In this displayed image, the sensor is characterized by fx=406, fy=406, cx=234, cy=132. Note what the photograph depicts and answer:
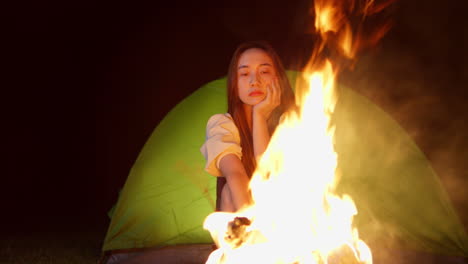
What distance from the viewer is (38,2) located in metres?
4.85

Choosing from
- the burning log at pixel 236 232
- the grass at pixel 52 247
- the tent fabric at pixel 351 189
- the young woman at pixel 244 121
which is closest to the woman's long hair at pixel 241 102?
the young woman at pixel 244 121

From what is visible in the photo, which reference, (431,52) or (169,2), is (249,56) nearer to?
(431,52)

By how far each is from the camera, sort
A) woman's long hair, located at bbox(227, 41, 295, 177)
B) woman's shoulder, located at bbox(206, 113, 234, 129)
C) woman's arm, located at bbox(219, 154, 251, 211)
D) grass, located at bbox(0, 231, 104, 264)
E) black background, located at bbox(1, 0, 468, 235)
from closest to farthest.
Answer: woman's arm, located at bbox(219, 154, 251, 211)
woman's shoulder, located at bbox(206, 113, 234, 129)
woman's long hair, located at bbox(227, 41, 295, 177)
grass, located at bbox(0, 231, 104, 264)
black background, located at bbox(1, 0, 468, 235)

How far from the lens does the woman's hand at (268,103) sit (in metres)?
1.74

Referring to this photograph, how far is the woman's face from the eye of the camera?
1806 millimetres

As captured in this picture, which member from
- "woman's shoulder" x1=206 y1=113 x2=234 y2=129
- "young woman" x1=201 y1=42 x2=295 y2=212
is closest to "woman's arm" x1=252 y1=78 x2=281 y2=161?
"young woman" x1=201 y1=42 x2=295 y2=212

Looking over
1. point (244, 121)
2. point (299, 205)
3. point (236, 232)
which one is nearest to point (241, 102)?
point (244, 121)

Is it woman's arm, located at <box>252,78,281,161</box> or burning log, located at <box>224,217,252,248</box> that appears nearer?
burning log, located at <box>224,217,252,248</box>

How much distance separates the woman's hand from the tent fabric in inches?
36.7

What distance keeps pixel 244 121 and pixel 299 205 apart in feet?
1.55

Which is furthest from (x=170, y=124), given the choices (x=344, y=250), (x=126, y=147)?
(x=126, y=147)

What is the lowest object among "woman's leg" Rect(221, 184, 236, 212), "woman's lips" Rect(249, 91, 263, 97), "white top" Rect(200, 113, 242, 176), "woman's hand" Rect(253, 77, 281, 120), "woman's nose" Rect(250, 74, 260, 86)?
"woman's leg" Rect(221, 184, 236, 212)

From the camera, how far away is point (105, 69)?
495 centimetres

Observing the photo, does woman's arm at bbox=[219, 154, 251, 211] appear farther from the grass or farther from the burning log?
the grass
